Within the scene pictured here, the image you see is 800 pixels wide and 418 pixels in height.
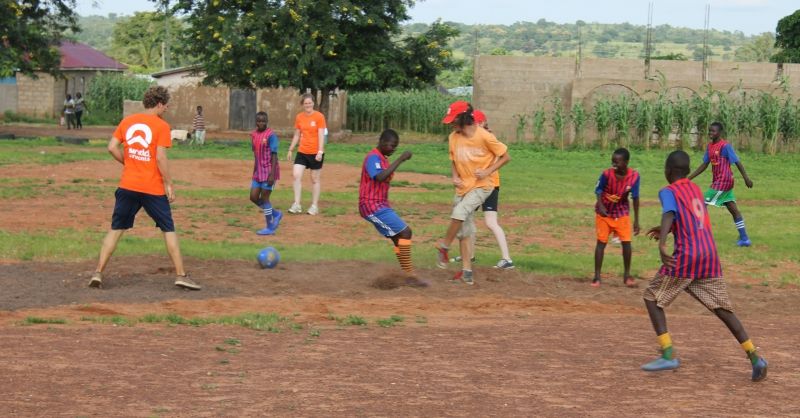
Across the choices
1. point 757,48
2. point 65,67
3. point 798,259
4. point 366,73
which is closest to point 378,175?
point 798,259

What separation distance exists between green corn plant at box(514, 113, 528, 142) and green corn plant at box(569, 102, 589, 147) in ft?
5.41

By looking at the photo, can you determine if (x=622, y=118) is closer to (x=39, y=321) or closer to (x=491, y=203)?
(x=491, y=203)

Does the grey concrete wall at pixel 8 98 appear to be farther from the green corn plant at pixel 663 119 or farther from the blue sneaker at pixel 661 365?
the blue sneaker at pixel 661 365

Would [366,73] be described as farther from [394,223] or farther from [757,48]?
[757,48]

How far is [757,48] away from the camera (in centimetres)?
12100

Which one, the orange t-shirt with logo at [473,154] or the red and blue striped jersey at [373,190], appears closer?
the red and blue striped jersey at [373,190]

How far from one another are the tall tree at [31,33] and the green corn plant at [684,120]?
65.9 ft

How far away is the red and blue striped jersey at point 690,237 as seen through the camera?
8148mm

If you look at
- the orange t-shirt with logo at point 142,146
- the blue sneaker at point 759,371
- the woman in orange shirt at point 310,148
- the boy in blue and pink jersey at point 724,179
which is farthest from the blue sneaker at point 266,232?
the blue sneaker at point 759,371

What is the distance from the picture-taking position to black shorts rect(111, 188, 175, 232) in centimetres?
1100

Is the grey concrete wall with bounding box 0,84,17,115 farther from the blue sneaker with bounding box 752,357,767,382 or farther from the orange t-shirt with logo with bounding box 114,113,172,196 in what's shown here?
the blue sneaker with bounding box 752,357,767,382

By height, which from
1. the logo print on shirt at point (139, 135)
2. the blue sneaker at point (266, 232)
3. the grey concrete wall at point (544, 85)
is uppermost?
the grey concrete wall at point (544, 85)

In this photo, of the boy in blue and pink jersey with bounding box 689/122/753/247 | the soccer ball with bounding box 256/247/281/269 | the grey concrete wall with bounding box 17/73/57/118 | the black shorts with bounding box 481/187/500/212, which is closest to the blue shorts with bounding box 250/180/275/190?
the soccer ball with bounding box 256/247/281/269

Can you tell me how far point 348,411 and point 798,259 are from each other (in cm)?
988
